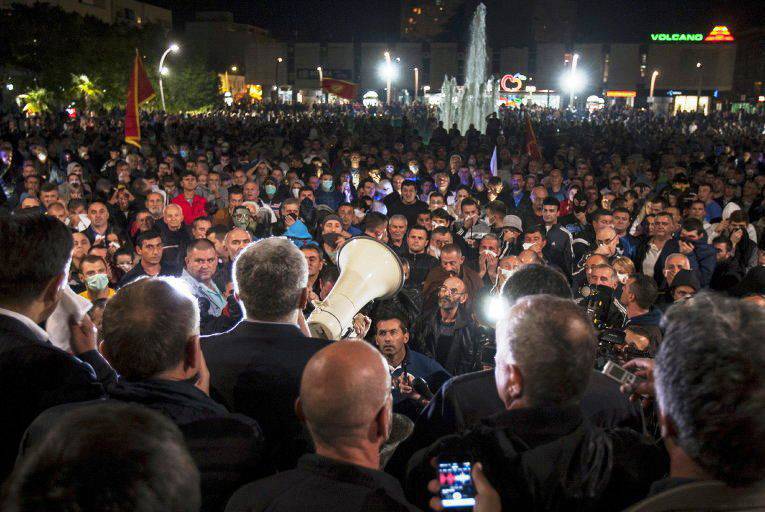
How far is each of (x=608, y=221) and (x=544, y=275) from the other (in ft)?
18.1

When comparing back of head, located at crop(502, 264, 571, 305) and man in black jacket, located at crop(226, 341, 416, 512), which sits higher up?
back of head, located at crop(502, 264, 571, 305)

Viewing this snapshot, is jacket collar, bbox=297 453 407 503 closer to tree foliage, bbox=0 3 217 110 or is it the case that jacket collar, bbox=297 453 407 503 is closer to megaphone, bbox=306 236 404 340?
megaphone, bbox=306 236 404 340

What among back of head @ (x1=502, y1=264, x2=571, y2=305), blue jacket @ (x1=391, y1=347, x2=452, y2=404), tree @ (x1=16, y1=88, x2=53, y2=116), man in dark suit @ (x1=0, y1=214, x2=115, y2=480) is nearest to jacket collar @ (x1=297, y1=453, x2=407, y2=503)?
man in dark suit @ (x1=0, y1=214, x2=115, y2=480)

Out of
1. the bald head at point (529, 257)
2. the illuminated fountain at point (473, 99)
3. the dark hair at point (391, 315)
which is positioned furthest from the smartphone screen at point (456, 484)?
the illuminated fountain at point (473, 99)

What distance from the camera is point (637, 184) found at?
12.3 metres

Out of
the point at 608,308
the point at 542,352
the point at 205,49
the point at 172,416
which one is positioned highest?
the point at 205,49

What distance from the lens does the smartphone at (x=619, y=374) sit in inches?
96.0

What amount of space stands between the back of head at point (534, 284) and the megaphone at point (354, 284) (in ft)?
3.59

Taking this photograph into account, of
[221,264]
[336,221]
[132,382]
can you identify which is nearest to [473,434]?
[132,382]

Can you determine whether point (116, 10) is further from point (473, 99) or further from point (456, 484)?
point (456, 484)

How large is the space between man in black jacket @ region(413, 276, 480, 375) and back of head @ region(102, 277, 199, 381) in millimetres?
3328

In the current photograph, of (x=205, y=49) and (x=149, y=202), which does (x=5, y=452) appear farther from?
(x=205, y=49)

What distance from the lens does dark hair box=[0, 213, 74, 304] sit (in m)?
2.49

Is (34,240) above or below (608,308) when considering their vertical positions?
above
